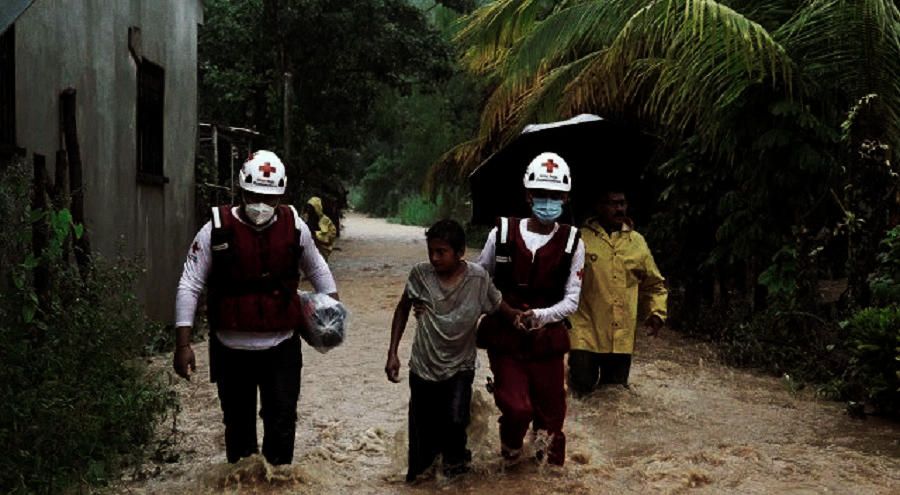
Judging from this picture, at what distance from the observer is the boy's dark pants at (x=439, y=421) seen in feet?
15.9

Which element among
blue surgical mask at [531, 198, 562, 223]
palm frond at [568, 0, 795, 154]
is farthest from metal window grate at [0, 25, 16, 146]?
palm frond at [568, 0, 795, 154]

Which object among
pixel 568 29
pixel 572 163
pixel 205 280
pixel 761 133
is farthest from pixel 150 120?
pixel 205 280

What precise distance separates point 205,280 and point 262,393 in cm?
61

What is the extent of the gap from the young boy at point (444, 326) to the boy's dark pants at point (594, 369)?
219 centimetres

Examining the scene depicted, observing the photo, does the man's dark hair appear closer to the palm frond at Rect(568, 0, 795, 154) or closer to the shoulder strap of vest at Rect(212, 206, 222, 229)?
the shoulder strap of vest at Rect(212, 206, 222, 229)

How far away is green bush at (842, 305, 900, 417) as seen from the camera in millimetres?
6492

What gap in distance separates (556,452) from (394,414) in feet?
6.75

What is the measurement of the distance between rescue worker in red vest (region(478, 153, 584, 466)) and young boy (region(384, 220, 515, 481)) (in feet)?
0.52

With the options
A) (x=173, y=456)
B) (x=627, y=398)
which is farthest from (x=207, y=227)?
(x=627, y=398)

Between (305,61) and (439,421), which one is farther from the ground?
(305,61)

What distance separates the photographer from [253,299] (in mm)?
4590

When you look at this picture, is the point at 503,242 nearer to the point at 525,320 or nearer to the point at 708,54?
the point at 525,320

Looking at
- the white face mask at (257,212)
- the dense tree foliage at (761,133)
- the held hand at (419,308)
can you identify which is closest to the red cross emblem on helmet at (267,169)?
the white face mask at (257,212)

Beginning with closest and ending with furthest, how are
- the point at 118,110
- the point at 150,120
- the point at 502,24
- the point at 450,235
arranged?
1. the point at 450,235
2. the point at 118,110
3. the point at 150,120
4. the point at 502,24
